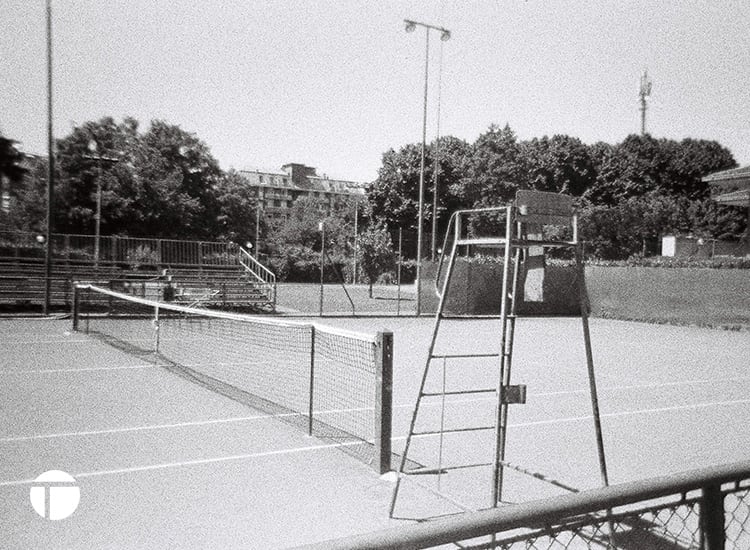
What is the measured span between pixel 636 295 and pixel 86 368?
20.9 m

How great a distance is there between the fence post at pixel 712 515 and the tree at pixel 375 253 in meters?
24.6

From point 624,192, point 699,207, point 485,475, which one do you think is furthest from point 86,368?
point 624,192

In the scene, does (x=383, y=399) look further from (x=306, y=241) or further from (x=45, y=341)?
(x=306, y=241)

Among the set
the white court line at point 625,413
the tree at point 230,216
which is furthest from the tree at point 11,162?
the tree at point 230,216

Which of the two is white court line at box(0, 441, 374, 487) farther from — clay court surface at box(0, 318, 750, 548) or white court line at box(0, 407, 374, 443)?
white court line at box(0, 407, 374, 443)

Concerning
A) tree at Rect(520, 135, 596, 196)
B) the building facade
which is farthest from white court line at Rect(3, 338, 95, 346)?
the building facade

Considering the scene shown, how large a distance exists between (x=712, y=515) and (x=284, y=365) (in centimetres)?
971

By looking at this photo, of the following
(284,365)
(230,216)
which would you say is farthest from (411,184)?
(284,365)

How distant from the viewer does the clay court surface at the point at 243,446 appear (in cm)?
414

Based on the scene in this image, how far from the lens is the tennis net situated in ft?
19.1

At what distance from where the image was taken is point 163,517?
4.21 metres

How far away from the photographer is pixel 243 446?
591 cm

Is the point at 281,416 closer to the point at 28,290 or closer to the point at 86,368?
the point at 86,368

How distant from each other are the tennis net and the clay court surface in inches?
13.4
